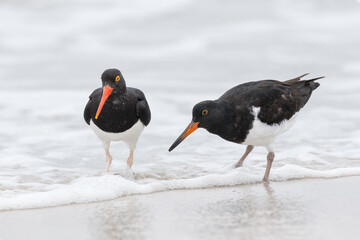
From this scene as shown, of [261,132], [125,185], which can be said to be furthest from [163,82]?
[125,185]

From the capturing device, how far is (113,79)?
20.9 ft

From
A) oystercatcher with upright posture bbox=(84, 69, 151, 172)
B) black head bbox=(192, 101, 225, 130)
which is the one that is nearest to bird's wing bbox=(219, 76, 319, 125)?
black head bbox=(192, 101, 225, 130)

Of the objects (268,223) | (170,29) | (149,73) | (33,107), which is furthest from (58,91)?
(268,223)

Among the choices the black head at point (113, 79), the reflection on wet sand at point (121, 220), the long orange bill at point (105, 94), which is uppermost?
the black head at point (113, 79)

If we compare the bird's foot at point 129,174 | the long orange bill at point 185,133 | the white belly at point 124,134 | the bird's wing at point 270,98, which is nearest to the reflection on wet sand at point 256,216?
the long orange bill at point 185,133

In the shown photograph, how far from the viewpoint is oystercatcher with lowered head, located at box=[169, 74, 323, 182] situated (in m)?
6.11

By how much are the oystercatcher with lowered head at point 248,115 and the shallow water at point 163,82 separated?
13.7 inches

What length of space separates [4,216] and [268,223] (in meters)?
1.90

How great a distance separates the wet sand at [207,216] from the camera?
4129 millimetres

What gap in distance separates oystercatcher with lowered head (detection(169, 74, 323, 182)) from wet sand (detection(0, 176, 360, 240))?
66cm

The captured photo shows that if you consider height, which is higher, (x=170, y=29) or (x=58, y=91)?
(x=170, y=29)

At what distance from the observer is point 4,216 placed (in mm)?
4770

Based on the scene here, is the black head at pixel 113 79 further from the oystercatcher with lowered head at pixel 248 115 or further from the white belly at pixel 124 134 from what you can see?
the oystercatcher with lowered head at pixel 248 115

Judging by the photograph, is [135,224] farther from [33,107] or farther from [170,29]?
[170,29]
